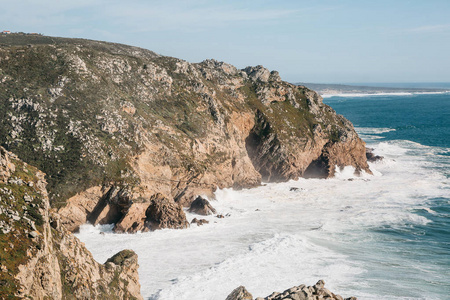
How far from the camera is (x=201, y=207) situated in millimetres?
54406

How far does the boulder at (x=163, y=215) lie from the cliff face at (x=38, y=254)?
22.9m

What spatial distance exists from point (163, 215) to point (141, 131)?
44.1 feet

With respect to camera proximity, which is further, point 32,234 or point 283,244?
point 283,244

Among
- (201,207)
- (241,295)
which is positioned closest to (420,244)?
(201,207)

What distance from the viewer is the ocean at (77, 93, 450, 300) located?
34562 mm

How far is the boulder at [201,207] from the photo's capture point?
54.0m

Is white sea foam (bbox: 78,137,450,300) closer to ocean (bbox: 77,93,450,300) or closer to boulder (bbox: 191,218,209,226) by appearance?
ocean (bbox: 77,93,450,300)

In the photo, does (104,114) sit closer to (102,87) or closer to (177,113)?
(102,87)

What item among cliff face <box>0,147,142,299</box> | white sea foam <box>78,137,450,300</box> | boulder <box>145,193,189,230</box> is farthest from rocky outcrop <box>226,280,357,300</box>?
boulder <box>145,193,189,230</box>

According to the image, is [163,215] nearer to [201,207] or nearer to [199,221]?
[199,221]

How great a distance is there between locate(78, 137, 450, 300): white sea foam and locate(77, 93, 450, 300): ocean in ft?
0.34

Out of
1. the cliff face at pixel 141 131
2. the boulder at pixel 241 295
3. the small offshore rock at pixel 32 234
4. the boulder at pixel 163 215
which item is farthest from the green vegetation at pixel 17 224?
the boulder at pixel 163 215

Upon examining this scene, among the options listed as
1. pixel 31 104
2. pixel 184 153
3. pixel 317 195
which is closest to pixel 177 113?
pixel 184 153

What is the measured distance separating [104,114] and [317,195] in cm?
3552
